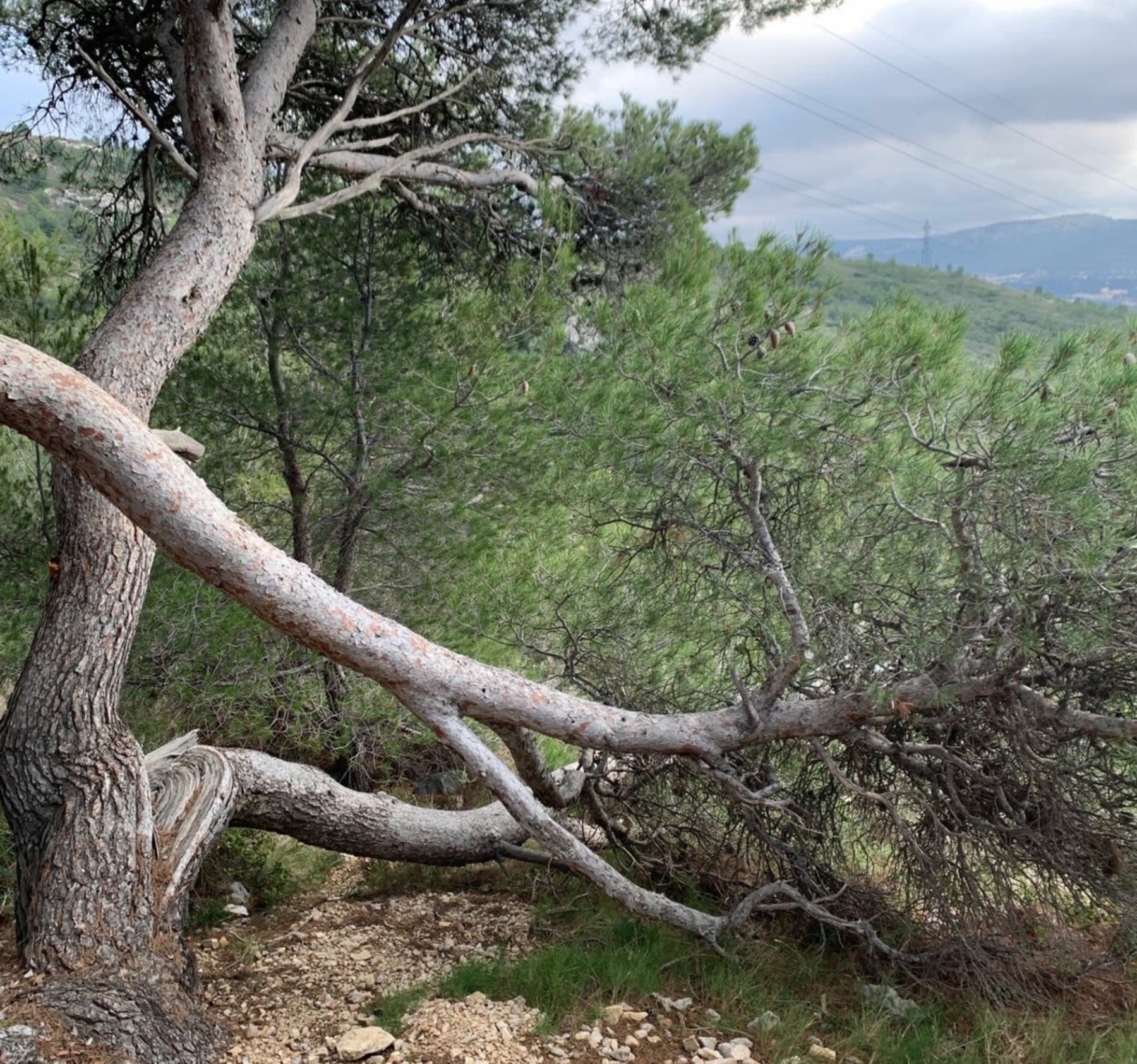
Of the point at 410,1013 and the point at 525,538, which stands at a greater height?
the point at 525,538

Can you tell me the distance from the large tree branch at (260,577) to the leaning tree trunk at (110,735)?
64 cm

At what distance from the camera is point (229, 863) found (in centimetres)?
462

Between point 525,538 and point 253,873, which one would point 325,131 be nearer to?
point 525,538

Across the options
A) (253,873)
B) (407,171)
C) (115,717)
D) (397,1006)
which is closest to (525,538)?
(407,171)

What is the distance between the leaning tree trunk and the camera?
9.06ft

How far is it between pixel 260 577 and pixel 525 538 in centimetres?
246

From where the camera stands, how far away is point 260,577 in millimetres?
2762

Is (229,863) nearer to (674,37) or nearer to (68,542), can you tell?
(68,542)

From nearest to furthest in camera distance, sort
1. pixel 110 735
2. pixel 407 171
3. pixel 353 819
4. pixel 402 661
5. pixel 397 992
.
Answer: pixel 402 661
pixel 110 735
pixel 397 992
pixel 353 819
pixel 407 171

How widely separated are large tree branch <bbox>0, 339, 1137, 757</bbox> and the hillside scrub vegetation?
2 centimetres

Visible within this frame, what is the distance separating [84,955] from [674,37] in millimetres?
5343

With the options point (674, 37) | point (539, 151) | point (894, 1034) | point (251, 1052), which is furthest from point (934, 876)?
point (674, 37)

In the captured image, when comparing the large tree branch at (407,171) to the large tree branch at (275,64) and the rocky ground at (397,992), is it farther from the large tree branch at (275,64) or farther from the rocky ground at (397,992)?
the rocky ground at (397,992)

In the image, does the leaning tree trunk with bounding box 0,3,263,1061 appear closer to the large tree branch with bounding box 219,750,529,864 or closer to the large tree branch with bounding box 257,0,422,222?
the large tree branch with bounding box 257,0,422,222
